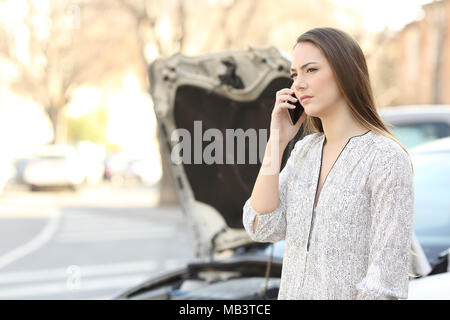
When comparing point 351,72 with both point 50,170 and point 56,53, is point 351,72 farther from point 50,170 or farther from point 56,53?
point 56,53

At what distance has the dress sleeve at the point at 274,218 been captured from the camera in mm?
1736

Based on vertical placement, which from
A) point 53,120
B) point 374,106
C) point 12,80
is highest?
point 12,80

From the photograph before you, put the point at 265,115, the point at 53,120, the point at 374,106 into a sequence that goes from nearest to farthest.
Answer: the point at 374,106 < the point at 265,115 < the point at 53,120

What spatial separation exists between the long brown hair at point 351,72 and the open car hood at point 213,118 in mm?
1205

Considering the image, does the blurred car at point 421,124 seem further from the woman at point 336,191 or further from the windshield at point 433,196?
the woman at point 336,191

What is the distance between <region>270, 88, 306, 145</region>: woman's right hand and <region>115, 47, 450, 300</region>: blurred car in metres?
0.99

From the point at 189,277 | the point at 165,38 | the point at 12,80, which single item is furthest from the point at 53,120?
the point at 189,277

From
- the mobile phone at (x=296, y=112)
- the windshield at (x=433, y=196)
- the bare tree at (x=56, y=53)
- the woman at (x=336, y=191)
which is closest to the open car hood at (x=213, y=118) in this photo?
the windshield at (x=433, y=196)

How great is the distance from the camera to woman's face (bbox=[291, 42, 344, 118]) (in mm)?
1645

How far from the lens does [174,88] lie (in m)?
3.26

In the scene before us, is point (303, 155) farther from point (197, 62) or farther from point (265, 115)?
point (197, 62)

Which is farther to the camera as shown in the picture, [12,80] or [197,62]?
[12,80]

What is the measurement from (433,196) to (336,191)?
5.74 ft
